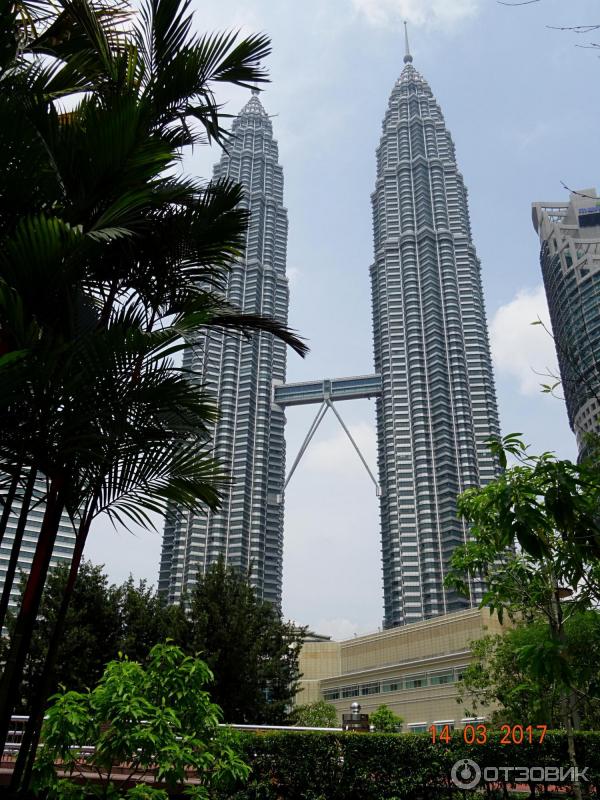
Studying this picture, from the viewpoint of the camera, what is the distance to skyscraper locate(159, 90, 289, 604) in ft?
318

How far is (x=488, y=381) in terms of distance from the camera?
10719 cm

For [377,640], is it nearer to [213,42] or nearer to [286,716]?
[286,716]

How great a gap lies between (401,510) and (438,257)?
49390 millimetres

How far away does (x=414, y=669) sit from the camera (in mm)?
51844

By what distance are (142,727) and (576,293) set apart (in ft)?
23.0

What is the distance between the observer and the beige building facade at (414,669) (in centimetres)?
4728

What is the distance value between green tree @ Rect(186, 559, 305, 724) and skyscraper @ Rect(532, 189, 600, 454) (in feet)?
45.1

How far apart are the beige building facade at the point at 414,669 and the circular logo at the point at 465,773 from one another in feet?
106

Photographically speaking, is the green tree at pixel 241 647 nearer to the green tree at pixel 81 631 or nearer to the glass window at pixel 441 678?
the green tree at pixel 81 631

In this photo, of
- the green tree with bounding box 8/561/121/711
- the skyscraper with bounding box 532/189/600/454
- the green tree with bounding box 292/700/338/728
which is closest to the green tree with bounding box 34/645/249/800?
the skyscraper with bounding box 532/189/600/454

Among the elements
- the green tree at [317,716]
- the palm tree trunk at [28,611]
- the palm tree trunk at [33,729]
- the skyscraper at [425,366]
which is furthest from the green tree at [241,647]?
the skyscraper at [425,366]

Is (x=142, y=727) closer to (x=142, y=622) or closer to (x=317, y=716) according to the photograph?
(x=142, y=622)
